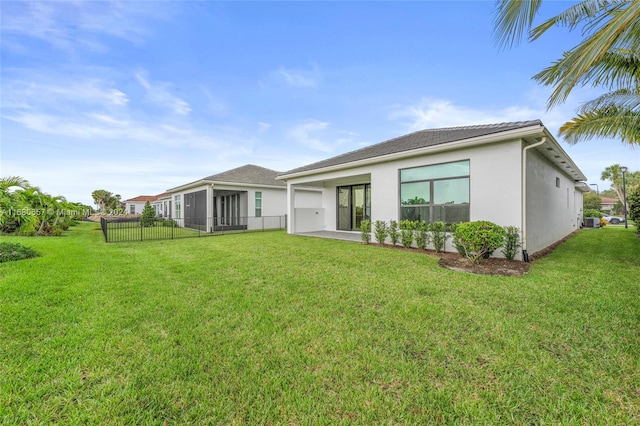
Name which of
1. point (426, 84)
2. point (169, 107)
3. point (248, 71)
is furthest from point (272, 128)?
point (426, 84)

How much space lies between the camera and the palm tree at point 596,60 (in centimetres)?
272

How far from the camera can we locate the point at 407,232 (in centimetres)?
873

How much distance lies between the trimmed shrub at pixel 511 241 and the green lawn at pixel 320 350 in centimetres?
133

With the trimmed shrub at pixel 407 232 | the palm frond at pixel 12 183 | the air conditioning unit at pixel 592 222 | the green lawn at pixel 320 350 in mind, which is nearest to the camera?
the green lawn at pixel 320 350

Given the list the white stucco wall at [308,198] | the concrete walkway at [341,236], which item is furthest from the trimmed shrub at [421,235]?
the white stucco wall at [308,198]

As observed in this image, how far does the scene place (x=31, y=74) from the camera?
950 cm

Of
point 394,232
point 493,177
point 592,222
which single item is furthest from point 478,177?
point 592,222

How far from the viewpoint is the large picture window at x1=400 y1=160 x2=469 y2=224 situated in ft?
25.1

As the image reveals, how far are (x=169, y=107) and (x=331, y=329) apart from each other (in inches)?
599

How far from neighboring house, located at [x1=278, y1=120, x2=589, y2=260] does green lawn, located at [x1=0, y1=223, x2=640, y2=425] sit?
243 centimetres

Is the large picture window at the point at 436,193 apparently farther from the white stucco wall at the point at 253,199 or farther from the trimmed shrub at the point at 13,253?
the trimmed shrub at the point at 13,253

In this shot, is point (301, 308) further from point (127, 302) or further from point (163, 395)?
point (127, 302)

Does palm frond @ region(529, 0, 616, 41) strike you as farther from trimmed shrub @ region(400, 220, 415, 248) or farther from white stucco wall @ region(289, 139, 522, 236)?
trimmed shrub @ region(400, 220, 415, 248)

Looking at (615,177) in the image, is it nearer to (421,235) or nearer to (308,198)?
(308,198)
